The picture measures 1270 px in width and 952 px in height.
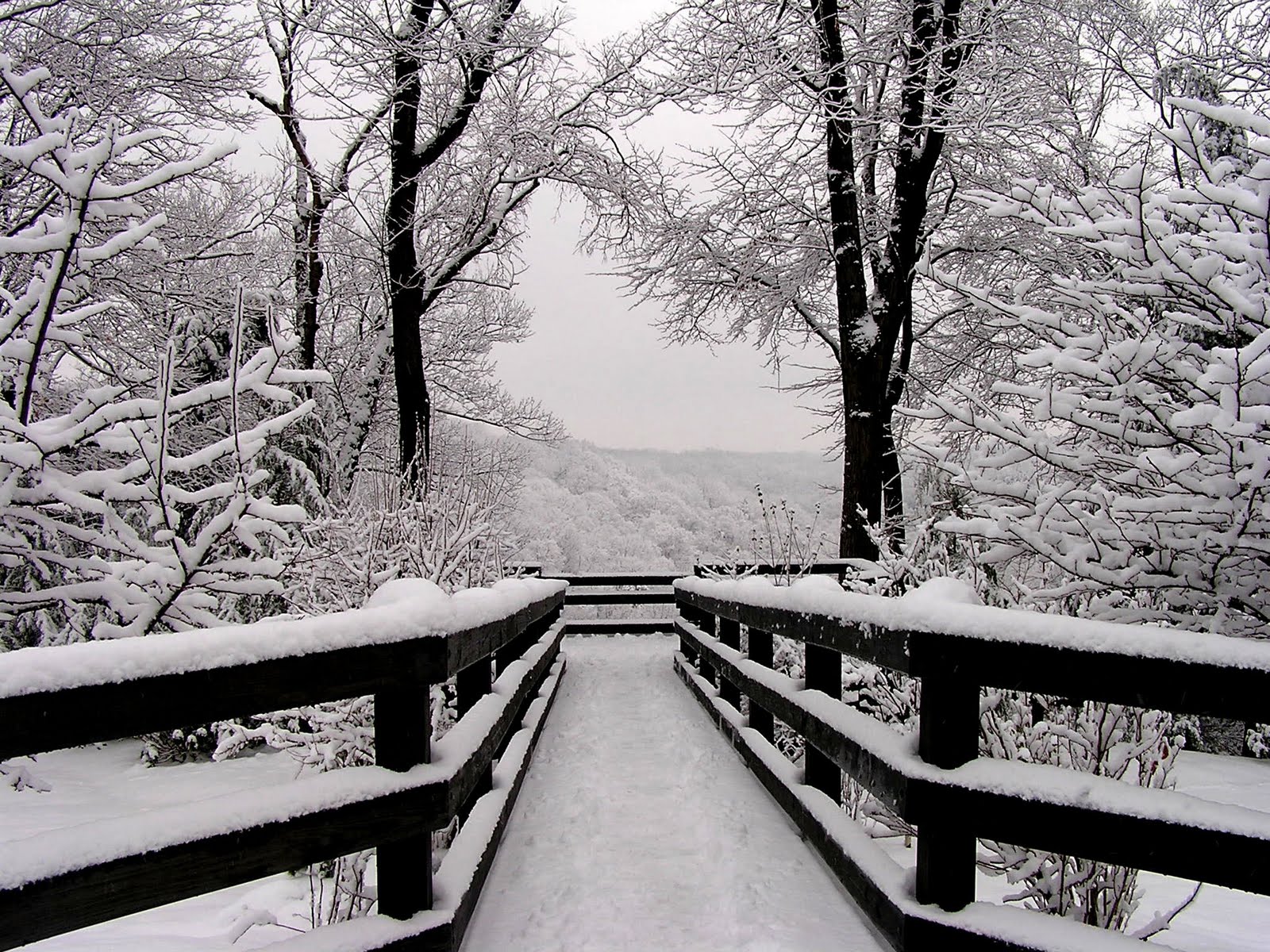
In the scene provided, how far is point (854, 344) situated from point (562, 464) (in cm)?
2384

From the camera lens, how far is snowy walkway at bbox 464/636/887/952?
2.74m

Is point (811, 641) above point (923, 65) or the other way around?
the other way around

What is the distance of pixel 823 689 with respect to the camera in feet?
12.1

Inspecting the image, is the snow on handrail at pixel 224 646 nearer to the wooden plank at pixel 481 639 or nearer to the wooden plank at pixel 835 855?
the wooden plank at pixel 481 639

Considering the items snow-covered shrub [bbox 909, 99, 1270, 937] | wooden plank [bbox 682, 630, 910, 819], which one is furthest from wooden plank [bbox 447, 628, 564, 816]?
snow-covered shrub [bbox 909, 99, 1270, 937]

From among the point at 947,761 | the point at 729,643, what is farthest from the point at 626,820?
the point at 729,643

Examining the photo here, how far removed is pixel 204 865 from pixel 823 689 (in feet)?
8.58

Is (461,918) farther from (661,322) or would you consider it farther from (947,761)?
(661,322)

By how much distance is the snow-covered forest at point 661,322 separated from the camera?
3301mm

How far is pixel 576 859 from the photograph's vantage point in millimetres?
3439

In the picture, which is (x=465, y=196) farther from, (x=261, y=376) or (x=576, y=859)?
(x=576, y=859)

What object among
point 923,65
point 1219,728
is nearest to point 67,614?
point 923,65

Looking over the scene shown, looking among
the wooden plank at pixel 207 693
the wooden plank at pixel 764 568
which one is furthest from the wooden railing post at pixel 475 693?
the wooden plank at pixel 764 568

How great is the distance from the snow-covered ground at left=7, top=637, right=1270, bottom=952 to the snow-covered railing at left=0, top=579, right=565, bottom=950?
0.47ft
